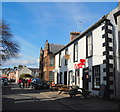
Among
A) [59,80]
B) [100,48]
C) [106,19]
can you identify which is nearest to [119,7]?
[106,19]

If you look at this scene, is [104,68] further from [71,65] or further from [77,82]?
[71,65]

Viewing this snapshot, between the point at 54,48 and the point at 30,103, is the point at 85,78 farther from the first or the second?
the point at 54,48

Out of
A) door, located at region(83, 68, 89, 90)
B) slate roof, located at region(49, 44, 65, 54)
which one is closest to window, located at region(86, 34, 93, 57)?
door, located at region(83, 68, 89, 90)

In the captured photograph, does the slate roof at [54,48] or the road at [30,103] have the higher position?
the slate roof at [54,48]

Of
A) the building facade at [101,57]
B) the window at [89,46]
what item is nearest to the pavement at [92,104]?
the building facade at [101,57]

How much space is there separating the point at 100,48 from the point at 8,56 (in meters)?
21.5

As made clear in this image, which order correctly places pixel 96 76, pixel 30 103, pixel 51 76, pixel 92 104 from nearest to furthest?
pixel 92 104 → pixel 30 103 → pixel 96 76 → pixel 51 76

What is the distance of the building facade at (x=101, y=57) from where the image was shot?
39.8ft

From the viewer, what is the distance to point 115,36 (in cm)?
1258

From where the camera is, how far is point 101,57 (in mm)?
13180

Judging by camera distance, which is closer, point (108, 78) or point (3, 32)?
point (108, 78)

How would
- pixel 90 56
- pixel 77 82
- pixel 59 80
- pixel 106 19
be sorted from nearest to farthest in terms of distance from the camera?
1. pixel 106 19
2. pixel 90 56
3. pixel 77 82
4. pixel 59 80

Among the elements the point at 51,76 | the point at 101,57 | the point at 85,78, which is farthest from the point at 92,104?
the point at 51,76

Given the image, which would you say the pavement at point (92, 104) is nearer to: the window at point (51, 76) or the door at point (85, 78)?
the door at point (85, 78)
